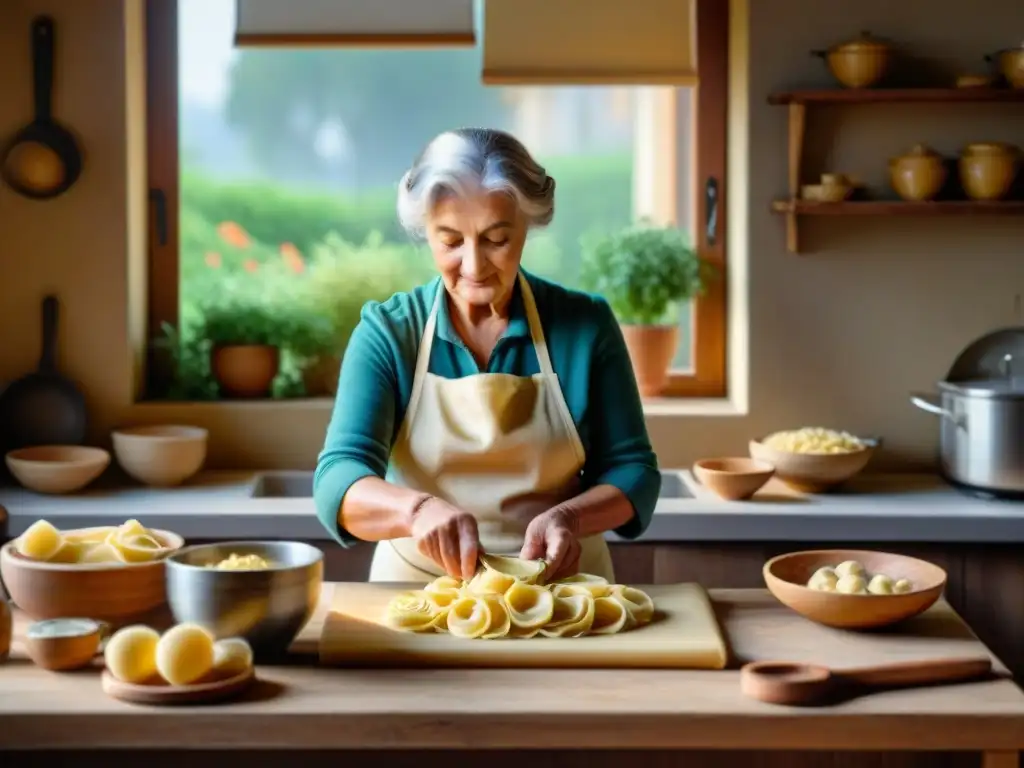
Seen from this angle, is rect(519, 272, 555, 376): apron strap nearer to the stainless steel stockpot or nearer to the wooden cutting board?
the wooden cutting board

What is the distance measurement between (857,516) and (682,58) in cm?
142

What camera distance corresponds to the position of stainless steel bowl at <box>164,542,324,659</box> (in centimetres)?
188

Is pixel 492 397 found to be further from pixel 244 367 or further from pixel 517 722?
pixel 244 367

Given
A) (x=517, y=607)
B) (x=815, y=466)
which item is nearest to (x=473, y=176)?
(x=517, y=607)

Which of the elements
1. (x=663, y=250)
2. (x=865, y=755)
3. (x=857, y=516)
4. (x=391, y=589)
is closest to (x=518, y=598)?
(x=391, y=589)

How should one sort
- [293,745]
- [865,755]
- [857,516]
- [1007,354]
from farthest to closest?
1. [1007,354]
2. [857,516]
3. [865,755]
4. [293,745]

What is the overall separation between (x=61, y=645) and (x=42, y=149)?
218 centimetres

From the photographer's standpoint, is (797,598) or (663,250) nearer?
(797,598)

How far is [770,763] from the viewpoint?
2.14 m

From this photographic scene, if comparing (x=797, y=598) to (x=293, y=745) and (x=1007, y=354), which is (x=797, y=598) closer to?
(x=293, y=745)

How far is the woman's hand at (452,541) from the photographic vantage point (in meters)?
2.11

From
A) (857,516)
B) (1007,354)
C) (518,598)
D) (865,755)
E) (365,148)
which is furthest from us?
(365,148)

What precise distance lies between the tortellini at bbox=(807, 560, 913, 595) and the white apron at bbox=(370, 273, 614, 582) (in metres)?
0.53

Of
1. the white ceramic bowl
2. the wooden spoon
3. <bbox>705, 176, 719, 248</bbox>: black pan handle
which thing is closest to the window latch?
the white ceramic bowl
